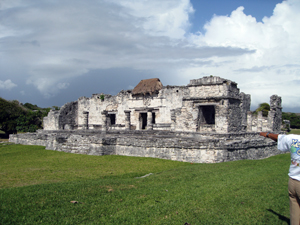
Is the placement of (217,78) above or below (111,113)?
above

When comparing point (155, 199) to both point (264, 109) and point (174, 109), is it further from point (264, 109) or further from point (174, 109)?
point (264, 109)

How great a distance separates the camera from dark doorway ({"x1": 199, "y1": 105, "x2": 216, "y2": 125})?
15.5m

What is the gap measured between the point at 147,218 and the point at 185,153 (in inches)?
255

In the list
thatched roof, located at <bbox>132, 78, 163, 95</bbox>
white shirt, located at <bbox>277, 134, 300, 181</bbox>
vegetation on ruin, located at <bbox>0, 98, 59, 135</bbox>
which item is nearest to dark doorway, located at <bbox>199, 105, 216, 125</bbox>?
thatched roof, located at <bbox>132, 78, 163, 95</bbox>

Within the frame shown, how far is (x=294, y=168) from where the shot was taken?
3.45m

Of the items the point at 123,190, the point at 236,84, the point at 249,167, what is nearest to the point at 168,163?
the point at 249,167

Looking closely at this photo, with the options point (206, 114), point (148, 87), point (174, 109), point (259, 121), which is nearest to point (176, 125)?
point (206, 114)

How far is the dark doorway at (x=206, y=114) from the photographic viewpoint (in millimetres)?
15497

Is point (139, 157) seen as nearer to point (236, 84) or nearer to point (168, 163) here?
point (168, 163)

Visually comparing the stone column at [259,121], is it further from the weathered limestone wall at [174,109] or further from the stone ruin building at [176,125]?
the weathered limestone wall at [174,109]

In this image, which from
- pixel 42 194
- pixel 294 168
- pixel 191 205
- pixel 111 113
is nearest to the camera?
pixel 294 168

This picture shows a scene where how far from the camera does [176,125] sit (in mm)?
15305

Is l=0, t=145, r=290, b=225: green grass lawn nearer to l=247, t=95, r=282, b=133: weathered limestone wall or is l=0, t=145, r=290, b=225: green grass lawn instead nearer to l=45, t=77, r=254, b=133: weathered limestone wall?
l=45, t=77, r=254, b=133: weathered limestone wall

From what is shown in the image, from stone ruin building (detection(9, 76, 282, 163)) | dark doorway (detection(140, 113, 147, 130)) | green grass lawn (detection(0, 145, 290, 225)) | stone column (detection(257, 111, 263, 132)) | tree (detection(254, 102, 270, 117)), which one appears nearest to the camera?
green grass lawn (detection(0, 145, 290, 225))
